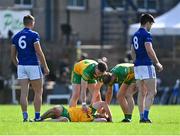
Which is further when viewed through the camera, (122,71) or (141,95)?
(122,71)

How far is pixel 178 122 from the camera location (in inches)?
866

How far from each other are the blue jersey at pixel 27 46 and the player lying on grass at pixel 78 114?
1.12 meters

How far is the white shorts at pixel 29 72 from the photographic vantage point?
859 inches

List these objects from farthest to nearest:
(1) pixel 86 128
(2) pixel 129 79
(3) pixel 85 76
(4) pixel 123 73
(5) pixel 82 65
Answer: (5) pixel 82 65 < (3) pixel 85 76 < (2) pixel 129 79 < (4) pixel 123 73 < (1) pixel 86 128

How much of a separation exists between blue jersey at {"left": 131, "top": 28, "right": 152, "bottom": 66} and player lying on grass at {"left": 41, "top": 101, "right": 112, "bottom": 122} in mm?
1176

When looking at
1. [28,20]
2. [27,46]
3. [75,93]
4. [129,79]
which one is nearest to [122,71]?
[129,79]

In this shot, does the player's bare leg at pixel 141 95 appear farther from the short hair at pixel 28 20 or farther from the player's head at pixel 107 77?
the short hair at pixel 28 20

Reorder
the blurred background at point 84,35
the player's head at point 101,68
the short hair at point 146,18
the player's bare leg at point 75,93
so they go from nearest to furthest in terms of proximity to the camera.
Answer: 1. the short hair at point 146,18
2. the player's head at point 101,68
3. the player's bare leg at point 75,93
4. the blurred background at point 84,35

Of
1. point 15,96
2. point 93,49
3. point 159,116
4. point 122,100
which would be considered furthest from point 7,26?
point 122,100

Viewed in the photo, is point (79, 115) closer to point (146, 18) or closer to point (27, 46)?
point (27, 46)

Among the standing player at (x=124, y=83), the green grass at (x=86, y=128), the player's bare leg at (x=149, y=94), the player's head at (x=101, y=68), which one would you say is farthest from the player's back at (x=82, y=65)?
the green grass at (x=86, y=128)

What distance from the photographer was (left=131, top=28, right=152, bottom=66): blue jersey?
70.7 feet

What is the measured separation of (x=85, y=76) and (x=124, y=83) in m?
0.85

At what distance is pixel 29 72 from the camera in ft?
71.7
